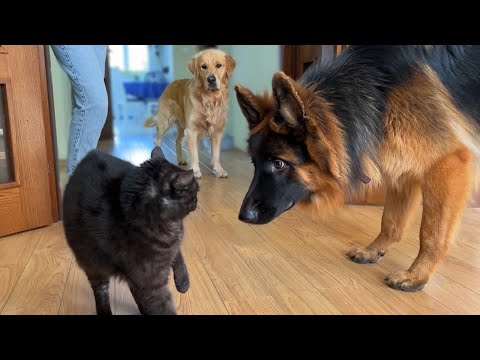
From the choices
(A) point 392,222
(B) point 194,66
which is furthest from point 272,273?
(B) point 194,66

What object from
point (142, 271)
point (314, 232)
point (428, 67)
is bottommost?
point (314, 232)

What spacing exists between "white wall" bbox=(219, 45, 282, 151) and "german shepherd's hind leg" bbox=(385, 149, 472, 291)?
2881mm

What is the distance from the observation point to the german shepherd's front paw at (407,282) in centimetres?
176

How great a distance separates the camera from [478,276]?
1888 millimetres

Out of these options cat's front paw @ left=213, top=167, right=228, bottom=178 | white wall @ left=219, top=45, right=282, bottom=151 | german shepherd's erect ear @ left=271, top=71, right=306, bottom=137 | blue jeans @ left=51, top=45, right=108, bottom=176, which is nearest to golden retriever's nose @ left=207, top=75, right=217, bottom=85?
white wall @ left=219, top=45, right=282, bottom=151

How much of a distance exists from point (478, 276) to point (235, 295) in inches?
46.4

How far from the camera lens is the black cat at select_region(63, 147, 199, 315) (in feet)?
4.40

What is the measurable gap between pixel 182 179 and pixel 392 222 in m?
1.34

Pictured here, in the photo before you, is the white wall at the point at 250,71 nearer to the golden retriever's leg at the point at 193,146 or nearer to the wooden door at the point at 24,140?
the golden retriever's leg at the point at 193,146

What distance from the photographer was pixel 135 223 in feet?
4.39

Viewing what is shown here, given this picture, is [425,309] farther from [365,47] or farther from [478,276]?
[365,47]

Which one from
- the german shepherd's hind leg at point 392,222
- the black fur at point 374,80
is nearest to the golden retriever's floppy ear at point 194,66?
the black fur at point 374,80

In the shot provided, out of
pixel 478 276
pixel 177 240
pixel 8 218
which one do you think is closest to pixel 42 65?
pixel 8 218

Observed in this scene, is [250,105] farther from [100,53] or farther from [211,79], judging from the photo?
[211,79]
